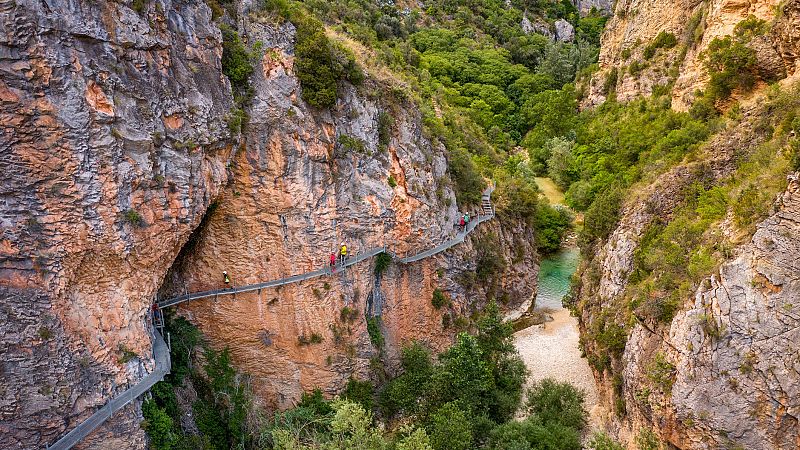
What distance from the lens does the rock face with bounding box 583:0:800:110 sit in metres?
23.8

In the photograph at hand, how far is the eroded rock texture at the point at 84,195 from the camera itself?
14.1 m

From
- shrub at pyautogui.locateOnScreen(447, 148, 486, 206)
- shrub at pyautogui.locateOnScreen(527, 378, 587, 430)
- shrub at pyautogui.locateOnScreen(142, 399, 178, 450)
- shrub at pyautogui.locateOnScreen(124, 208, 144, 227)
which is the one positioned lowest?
shrub at pyautogui.locateOnScreen(527, 378, 587, 430)

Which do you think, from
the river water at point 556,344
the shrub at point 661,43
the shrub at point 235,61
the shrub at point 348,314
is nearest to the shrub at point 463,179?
the river water at point 556,344

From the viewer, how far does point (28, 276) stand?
572 inches

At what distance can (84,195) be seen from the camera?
1532cm

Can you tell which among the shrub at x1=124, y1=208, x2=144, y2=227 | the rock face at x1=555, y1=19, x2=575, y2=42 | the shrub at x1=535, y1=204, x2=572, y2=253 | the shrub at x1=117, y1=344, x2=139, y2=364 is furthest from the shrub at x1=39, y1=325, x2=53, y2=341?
the rock face at x1=555, y1=19, x2=575, y2=42

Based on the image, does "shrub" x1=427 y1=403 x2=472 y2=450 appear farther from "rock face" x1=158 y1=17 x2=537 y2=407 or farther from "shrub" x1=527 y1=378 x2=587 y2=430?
"rock face" x1=158 y1=17 x2=537 y2=407

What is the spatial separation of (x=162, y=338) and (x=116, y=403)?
139 inches

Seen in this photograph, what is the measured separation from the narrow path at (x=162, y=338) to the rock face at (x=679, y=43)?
16.1 m

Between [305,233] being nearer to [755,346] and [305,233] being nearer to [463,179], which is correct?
[463,179]

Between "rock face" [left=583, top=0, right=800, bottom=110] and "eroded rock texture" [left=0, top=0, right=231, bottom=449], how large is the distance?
84.4ft

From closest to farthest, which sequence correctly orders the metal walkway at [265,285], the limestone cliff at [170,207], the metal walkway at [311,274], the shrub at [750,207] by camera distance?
the limestone cliff at [170,207], the shrub at [750,207], the metal walkway at [265,285], the metal walkway at [311,274]

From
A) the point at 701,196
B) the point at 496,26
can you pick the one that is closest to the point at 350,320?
the point at 701,196

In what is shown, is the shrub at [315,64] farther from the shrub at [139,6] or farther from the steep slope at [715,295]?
the steep slope at [715,295]
